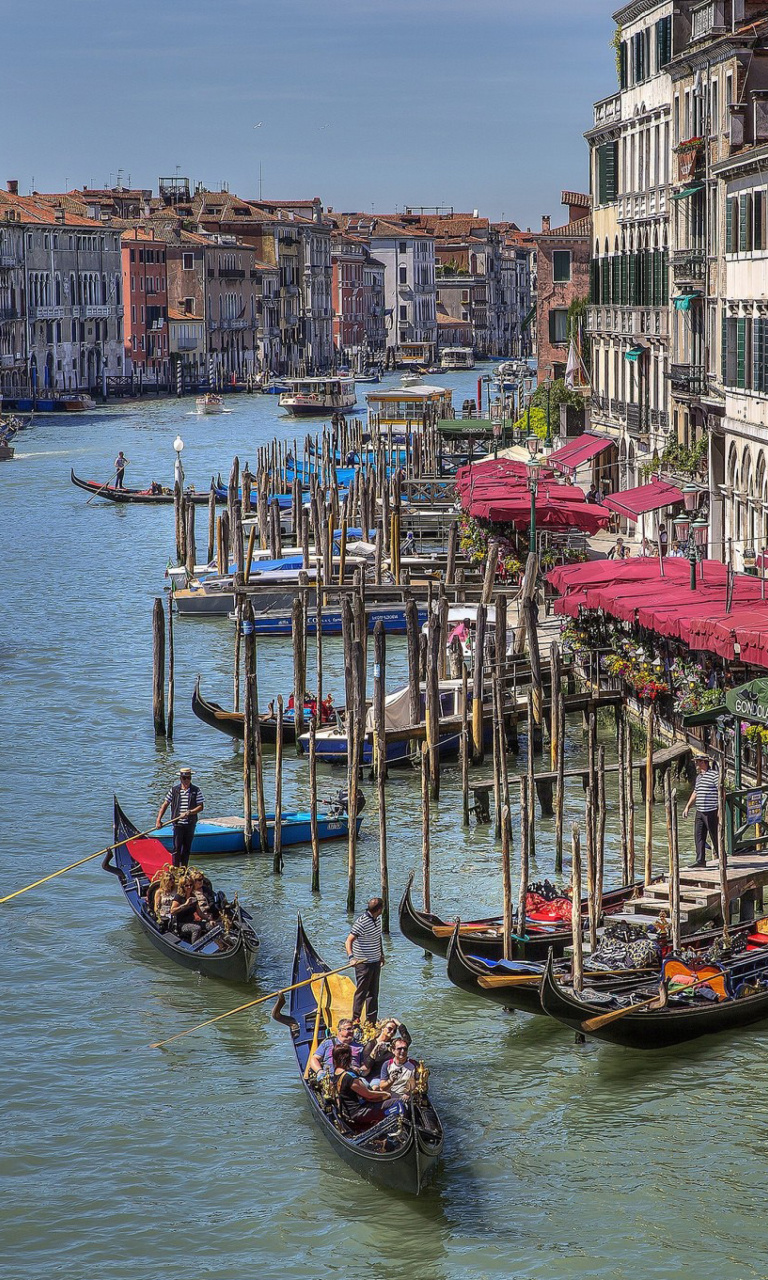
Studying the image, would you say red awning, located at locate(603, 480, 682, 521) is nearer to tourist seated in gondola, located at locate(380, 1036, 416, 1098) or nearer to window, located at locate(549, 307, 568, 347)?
tourist seated in gondola, located at locate(380, 1036, 416, 1098)

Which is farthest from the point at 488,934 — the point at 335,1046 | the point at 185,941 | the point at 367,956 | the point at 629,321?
the point at 629,321

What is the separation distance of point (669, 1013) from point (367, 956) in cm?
180

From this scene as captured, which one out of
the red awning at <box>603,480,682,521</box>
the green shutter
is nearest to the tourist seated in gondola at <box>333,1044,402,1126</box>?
the red awning at <box>603,480,682,521</box>

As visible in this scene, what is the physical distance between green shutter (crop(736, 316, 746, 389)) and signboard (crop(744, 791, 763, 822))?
9.35 meters

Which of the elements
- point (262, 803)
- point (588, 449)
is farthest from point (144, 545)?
point (262, 803)

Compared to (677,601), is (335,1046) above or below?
below

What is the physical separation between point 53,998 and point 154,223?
7813 cm

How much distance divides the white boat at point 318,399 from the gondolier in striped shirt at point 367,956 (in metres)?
56.4

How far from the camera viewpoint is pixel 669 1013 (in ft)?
36.7

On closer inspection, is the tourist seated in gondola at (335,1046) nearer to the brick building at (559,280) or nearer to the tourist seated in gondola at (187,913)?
the tourist seated in gondola at (187,913)

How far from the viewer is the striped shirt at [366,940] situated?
35.7 ft

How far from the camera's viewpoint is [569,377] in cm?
3716

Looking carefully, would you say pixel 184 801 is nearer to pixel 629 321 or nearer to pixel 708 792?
pixel 708 792

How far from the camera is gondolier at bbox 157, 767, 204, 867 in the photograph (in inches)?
557
